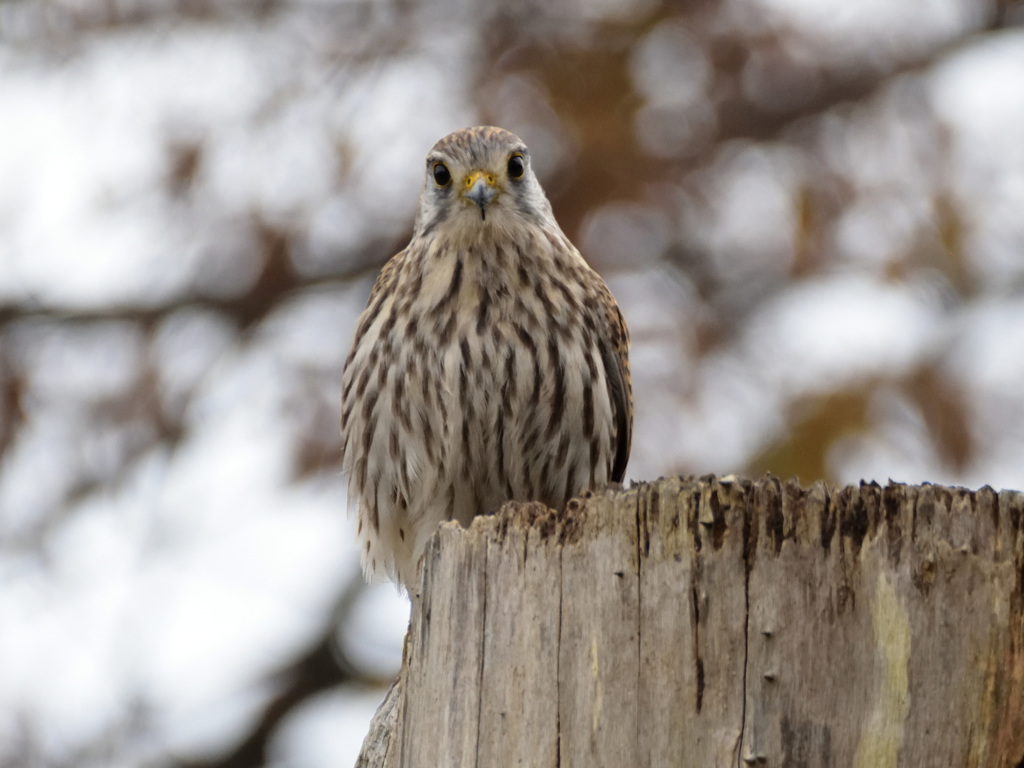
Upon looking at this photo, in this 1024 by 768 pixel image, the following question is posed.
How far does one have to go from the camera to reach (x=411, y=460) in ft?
14.3

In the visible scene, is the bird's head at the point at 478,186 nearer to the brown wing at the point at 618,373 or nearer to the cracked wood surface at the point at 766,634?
the brown wing at the point at 618,373

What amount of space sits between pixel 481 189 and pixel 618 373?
2.44 ft

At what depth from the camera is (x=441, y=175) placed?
4.81m

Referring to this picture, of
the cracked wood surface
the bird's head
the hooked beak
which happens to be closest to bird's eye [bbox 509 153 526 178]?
the bird's head

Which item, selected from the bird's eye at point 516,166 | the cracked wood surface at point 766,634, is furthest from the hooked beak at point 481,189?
the cracked wood surface at point 766,634

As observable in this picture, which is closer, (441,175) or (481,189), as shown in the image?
(481,189)

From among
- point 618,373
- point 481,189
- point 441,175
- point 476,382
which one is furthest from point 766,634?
point 441,175

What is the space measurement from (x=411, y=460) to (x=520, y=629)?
190 cm

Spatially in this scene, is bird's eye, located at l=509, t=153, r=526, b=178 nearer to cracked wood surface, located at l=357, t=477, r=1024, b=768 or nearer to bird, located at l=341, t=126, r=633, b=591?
bird, located at l=341, t=126, r=633, b=591

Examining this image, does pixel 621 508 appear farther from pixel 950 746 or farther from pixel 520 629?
pixel 950 746

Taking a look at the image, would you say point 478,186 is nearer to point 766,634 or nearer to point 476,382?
point 476,382

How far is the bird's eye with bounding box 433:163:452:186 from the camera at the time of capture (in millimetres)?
4781

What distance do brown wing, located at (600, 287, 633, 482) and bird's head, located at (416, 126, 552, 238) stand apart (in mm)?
427

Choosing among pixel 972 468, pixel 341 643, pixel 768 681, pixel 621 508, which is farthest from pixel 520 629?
pixel 341 643
